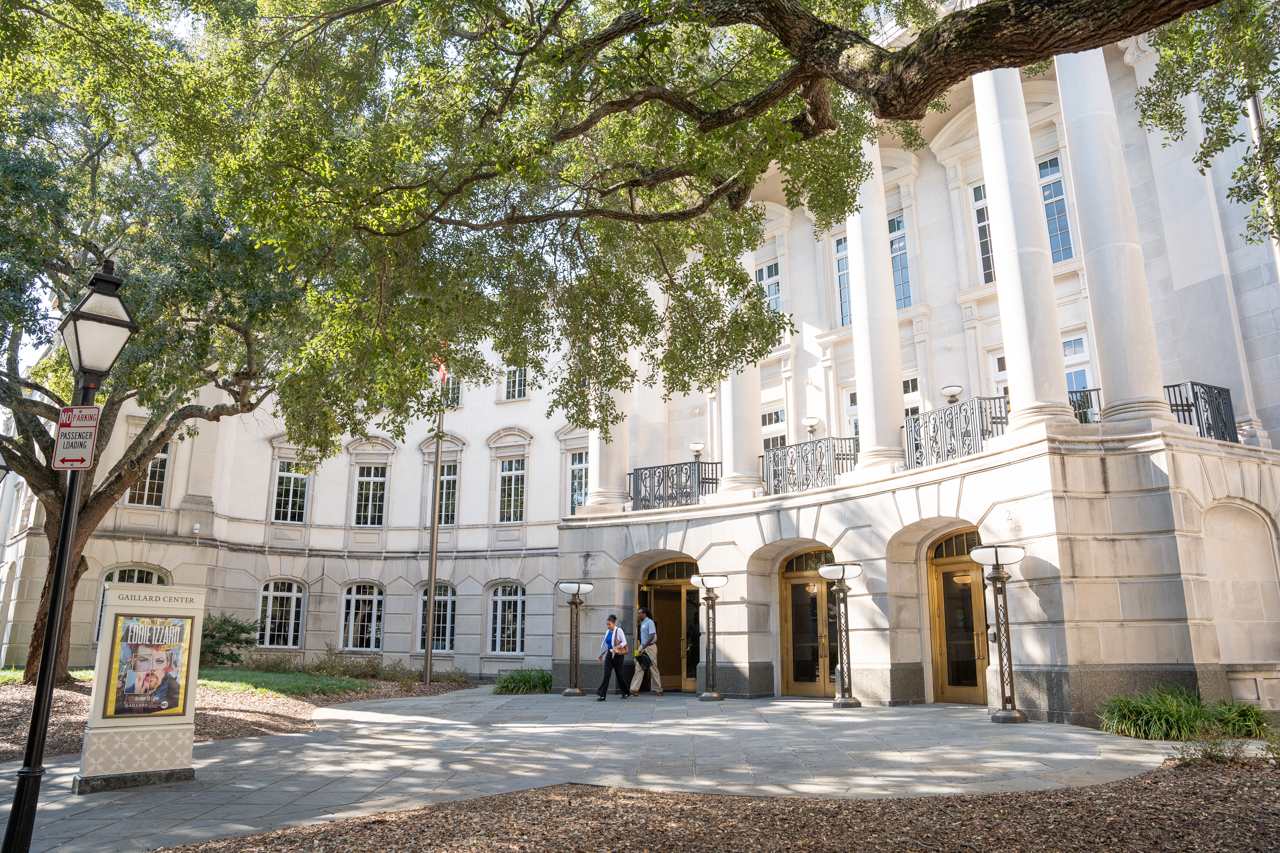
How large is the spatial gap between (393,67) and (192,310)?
5.38 m

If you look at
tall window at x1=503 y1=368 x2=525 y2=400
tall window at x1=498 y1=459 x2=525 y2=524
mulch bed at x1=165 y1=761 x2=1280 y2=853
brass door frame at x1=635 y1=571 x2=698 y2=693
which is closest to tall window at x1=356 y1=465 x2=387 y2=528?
tall window at x1=498 y1=459 x2=525 y2=524

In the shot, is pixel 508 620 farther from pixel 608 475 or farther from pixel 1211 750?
pixel 1211 750

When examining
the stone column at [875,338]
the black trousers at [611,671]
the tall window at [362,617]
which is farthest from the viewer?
the tall window at [362,617]

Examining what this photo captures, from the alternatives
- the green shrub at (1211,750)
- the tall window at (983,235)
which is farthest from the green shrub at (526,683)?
the green shrub at (1211,750)

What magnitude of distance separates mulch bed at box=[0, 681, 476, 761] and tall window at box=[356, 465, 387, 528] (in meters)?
12.3

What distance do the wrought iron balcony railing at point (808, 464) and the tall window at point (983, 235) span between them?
505 cm

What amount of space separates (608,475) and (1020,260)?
449 inches

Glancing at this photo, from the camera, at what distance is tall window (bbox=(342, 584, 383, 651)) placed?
1171 inches

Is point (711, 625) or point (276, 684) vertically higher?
point (711, 625)

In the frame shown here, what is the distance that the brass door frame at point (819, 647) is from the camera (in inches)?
727

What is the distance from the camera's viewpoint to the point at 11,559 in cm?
2756

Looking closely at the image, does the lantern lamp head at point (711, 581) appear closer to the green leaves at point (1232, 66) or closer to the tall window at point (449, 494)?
the green leaves at point (1232, 66)

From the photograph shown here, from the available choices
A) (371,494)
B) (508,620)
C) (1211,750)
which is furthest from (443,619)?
Result: (1211,750)

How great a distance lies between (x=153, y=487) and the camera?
27328 millimetres
